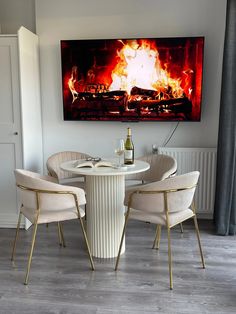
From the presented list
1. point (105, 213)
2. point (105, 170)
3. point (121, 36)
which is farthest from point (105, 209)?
point (121, 36)

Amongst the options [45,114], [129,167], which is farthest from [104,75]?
[129,167]

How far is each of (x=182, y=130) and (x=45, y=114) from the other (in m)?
1.62

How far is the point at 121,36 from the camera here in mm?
3840

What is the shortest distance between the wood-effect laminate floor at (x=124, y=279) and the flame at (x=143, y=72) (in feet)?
5.19

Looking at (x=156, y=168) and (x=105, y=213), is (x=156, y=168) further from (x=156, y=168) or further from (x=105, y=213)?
(x=105, y=213)

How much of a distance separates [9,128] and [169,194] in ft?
6.27

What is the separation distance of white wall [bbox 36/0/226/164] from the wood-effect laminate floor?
115 centimetres

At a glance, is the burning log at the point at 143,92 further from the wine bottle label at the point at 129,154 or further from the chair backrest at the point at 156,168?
the wine bottle label at the point at 129,154

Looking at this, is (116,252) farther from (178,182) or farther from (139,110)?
(139,110)

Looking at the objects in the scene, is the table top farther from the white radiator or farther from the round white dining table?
the white radiator

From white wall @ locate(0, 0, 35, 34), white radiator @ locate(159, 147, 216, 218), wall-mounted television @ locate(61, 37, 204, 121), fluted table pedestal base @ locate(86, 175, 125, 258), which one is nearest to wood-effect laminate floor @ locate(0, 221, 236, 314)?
fluted table pedestal base @ locate(86, 175, 125, 258)

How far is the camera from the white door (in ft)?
11.5

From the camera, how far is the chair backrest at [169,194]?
2.55 metres

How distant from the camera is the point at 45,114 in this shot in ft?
13.6
